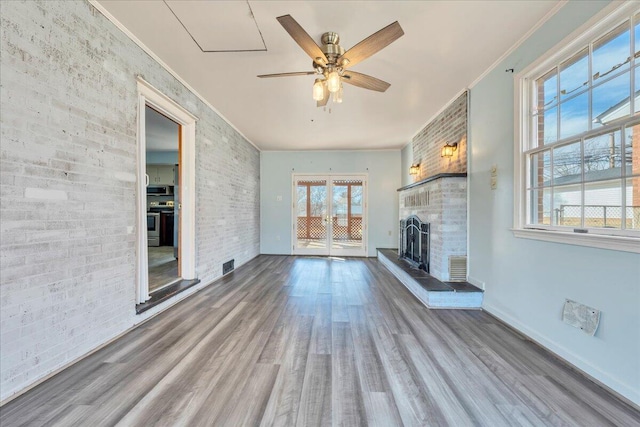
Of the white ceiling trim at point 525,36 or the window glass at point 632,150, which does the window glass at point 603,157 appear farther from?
the white ceiling trim at point 525,36

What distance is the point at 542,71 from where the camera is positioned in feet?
7.21

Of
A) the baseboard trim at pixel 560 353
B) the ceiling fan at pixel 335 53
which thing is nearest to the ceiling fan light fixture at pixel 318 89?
the ceiling fan at pixel 335 53

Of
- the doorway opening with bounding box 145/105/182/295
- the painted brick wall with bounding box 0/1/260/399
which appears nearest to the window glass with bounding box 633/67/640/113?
the painted brick wall with bounding box 0/1/260/399

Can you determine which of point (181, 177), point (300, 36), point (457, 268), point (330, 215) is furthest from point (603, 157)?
point (330, 215)

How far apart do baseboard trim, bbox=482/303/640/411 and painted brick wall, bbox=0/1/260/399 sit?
3.55 meters

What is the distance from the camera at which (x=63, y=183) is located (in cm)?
175

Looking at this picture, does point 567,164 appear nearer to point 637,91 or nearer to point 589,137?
point 589,137

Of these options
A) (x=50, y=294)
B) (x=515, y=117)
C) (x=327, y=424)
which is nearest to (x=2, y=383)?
(x=50, y=294)

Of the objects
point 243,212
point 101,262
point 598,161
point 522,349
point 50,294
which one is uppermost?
point 598,161

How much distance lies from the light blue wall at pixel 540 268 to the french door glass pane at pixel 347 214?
334 cm

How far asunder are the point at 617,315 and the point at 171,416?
268 cm

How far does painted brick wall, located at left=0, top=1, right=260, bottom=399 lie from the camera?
1.48m

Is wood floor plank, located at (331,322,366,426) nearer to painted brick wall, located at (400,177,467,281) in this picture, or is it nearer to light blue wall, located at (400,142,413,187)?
painted brick wall, located at (400,177,467,281)

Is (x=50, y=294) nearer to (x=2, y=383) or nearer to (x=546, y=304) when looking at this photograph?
(x=2, y=383)
